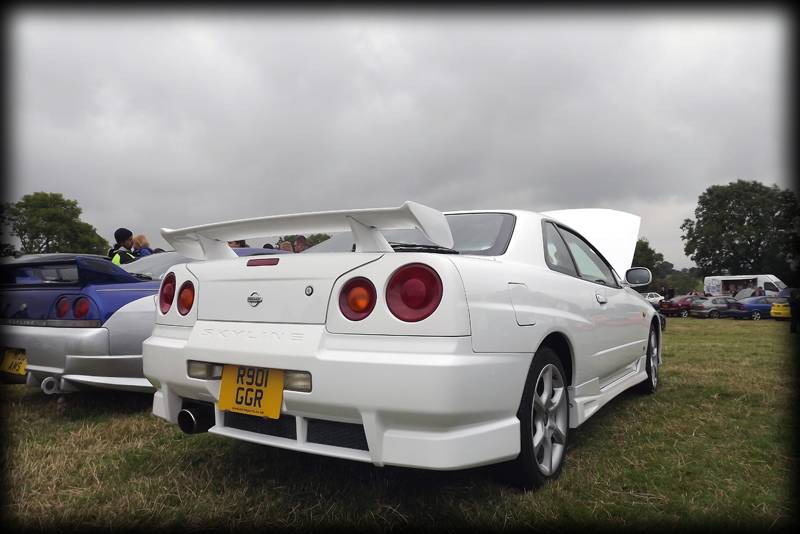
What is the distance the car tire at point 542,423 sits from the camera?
1.99m

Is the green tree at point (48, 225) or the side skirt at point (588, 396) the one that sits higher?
the green tree at point (48, 225)

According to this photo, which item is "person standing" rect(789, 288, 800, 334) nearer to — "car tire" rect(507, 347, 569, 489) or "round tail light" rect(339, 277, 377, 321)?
"car tire" rect(507, 347, 569, 489)

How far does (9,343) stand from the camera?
345 centimetres

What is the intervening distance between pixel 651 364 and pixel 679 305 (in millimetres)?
24024

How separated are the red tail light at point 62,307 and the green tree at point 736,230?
5162cm

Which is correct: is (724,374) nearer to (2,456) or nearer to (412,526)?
(412,526)

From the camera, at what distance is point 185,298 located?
229cm

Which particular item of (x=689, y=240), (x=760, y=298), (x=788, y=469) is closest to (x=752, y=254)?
(x=689, y=240)

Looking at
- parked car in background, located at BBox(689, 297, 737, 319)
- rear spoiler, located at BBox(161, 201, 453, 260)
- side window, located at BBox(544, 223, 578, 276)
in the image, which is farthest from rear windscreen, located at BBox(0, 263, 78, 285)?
parked car in background, located at BBox(689, 297, 737, 319)

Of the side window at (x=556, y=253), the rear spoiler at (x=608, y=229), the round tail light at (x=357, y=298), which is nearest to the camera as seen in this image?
the round tail light at (x=357, y=298)

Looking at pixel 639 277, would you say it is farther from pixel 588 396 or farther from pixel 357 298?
pixel 357 298

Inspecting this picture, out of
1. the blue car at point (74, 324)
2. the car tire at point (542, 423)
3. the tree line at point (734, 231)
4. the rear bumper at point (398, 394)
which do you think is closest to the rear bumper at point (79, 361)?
the blue car at point (74, 324)

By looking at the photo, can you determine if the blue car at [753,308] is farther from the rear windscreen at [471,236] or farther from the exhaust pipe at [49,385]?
the exhaust pipe at [49,385]

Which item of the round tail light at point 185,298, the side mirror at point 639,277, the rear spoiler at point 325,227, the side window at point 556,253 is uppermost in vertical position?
the rear spoiler at point 325,227
